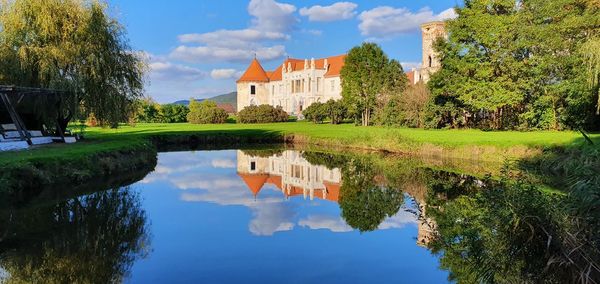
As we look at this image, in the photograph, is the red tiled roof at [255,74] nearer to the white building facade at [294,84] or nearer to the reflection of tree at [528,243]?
the white building facade at [294,84]

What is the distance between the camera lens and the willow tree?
1966 cm

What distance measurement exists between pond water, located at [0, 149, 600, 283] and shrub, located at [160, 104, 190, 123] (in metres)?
44.2

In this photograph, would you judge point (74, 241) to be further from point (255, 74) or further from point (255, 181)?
point (255, 74)

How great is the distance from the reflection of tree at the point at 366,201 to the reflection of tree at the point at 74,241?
199 inches

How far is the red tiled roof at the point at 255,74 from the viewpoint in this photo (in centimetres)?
7631

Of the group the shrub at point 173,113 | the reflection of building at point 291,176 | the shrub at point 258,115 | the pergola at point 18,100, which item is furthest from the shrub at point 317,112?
the pergola at point 18,100

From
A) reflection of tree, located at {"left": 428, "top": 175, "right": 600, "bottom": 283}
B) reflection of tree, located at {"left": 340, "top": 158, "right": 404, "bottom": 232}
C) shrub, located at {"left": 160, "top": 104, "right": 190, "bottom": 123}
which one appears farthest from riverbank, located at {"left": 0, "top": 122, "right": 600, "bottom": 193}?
shrub, located at {"left": 160, "top": 104, "right": 190, "bottom": 123}

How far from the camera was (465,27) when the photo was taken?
3097 centimetres

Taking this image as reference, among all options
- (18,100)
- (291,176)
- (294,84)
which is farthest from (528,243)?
(294,84)

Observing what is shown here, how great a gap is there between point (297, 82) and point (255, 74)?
11.1 metres

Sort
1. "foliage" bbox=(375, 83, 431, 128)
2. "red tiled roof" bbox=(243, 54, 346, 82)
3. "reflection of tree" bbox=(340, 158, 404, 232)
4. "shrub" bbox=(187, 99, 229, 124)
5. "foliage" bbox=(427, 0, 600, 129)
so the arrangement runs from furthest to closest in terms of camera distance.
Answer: "red tiled roof" bbox=(243, 54, 346, 82)
"shrub" bbox=(187, 99, 229, 124)
"foliage" bbox=(375, 83, 431, 128)
"foliage" bbox=(427, 0, 600, 129)
"reflection of tree" bbox=(340, 158, 404, 232)

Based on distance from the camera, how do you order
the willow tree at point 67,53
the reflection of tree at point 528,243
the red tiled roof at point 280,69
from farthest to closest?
the red tiled roof at point 280,69
the willow tree at point 67,53
the reflection of tree at point 528,243

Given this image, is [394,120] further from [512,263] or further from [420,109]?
[512,263]

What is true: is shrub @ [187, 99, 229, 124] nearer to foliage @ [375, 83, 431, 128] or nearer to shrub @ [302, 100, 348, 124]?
shrub @ [302, 100, 348, 124]
